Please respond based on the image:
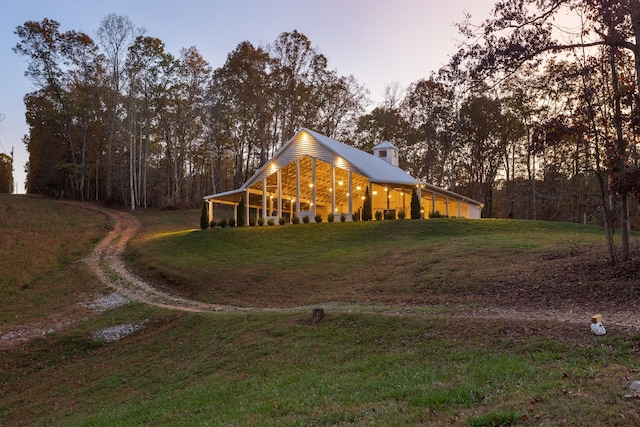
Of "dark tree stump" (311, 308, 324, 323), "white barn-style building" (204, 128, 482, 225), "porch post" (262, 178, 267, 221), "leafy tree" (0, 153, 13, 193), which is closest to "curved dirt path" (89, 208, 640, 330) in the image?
"dark tree stump" (311, 308, 324, 323)

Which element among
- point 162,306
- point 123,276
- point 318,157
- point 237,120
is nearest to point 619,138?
point 162,306

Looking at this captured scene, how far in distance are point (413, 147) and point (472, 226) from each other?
87.2ft

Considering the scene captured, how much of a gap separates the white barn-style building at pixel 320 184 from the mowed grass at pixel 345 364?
12628mm

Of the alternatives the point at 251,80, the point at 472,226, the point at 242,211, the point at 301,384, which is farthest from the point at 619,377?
the point at 251,80

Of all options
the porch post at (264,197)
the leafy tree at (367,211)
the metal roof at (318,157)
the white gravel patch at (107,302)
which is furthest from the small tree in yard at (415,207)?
the white gravel patch at (107,302)

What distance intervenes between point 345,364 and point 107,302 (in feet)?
43.3

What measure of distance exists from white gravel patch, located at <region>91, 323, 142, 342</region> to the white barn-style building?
722 inches

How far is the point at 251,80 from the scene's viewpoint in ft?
147

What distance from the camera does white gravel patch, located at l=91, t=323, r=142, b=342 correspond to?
14.1 m

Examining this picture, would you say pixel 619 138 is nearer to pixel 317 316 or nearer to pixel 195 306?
pixel 317 316

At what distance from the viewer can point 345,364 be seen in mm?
8312

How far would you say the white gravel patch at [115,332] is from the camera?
14.1 m

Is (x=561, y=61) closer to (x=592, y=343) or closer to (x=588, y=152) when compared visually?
(x=588, y=152)

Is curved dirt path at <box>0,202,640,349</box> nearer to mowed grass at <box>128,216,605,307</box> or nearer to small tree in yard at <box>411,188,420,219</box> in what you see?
mowed grass at <box>128,216,605,307</box>
